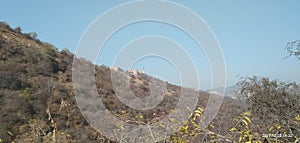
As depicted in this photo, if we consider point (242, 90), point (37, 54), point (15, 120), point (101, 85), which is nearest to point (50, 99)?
point (15, 120)

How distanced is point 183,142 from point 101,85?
17.7m

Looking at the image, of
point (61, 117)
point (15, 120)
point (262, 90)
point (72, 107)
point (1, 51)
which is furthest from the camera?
point (1, 51)

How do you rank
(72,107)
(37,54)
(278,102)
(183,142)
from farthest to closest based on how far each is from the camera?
1. (37,54)
2. (72,107)
3. (278,102)
4. (183,142)

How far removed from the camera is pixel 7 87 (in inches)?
595

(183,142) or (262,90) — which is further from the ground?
(262,90)

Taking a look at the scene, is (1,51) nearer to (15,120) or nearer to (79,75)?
(79,75)

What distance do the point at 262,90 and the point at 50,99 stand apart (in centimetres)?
1007

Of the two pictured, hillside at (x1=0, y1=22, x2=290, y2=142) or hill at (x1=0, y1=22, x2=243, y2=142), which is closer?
hillside at (x1=0, y1=22, x2=290, y2=142)

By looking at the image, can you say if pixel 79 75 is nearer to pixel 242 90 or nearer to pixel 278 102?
pixel 242 90

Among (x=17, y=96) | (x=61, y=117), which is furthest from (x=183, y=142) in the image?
(x=17, y=96)

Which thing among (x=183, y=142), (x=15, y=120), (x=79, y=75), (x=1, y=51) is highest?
(x=1, y=51)

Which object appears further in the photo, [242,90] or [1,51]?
[1,51]

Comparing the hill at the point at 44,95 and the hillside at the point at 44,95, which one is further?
the hill at the point at 44,95

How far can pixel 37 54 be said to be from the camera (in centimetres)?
2145
